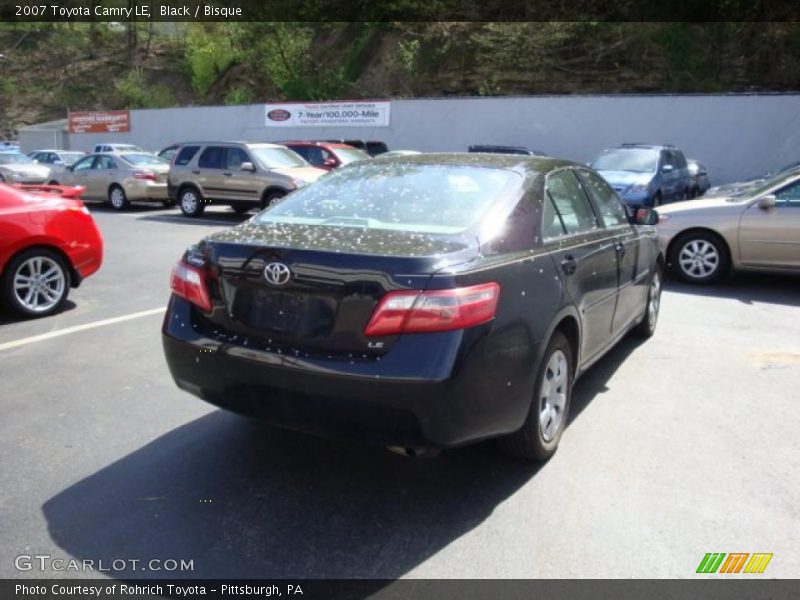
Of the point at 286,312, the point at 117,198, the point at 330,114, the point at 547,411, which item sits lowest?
the point at 117,198

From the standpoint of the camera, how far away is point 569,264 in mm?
3766

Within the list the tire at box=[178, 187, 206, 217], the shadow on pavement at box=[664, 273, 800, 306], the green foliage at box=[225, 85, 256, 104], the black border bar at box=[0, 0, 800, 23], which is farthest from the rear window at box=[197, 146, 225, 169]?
the green foliage at box=[225, 85, 256, 104]

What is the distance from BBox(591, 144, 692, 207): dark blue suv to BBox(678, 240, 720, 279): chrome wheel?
466 centimetres

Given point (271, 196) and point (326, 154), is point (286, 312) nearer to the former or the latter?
point (271, 196)

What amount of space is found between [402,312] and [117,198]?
54.7 feet

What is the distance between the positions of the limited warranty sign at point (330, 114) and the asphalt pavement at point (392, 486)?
70.5ft

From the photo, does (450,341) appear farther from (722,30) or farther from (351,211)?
(722,30)

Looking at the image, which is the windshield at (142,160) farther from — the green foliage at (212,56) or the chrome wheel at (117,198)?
the green foliage at (212,56)

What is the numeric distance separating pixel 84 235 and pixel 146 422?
351 cm

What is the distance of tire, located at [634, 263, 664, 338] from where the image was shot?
5.82 meters

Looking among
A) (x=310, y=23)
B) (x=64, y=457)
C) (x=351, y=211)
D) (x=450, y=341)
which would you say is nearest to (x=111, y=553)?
(x=64, y=457)

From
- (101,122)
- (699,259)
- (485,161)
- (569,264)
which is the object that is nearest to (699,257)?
(699,259)

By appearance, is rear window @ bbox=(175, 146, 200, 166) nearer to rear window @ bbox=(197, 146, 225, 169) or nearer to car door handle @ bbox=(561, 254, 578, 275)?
rear window @ bbox=(197, 146, 225, 169)

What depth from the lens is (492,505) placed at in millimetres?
3283
